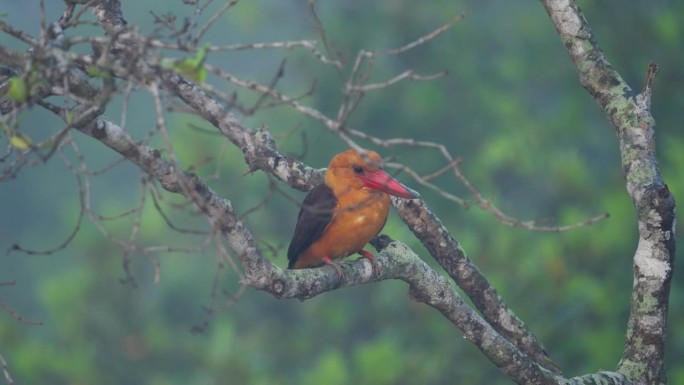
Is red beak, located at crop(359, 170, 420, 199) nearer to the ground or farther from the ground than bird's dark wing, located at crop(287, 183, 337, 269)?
farther from the ground

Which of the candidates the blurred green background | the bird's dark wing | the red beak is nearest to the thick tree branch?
the red beak

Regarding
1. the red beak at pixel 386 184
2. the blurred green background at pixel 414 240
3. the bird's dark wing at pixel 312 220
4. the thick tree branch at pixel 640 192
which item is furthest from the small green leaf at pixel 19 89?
the blurred green background at pixel 414 240

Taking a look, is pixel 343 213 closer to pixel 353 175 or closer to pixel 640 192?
pixel 353 175

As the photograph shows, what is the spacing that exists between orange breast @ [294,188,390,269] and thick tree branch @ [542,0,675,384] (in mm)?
923

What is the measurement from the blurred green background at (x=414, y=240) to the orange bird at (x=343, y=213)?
3.06 metres

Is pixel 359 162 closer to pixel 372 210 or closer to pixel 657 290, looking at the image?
pixel 372 210

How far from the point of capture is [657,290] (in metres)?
3.35

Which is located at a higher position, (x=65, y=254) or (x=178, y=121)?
(x=178, y=121)

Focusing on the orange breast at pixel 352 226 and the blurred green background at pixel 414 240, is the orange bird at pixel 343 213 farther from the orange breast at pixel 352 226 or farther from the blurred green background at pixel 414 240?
the blurred green background at pixel 414 240

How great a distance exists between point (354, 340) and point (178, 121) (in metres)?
3.94

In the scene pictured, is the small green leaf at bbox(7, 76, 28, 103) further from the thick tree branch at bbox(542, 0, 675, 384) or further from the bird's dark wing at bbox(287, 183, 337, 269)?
the thick tree branch at bbox(542, 0, 675, 384)

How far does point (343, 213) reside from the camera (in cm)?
392

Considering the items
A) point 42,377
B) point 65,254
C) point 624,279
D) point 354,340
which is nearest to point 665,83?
point 624,279

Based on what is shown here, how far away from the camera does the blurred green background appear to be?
8273 mm
